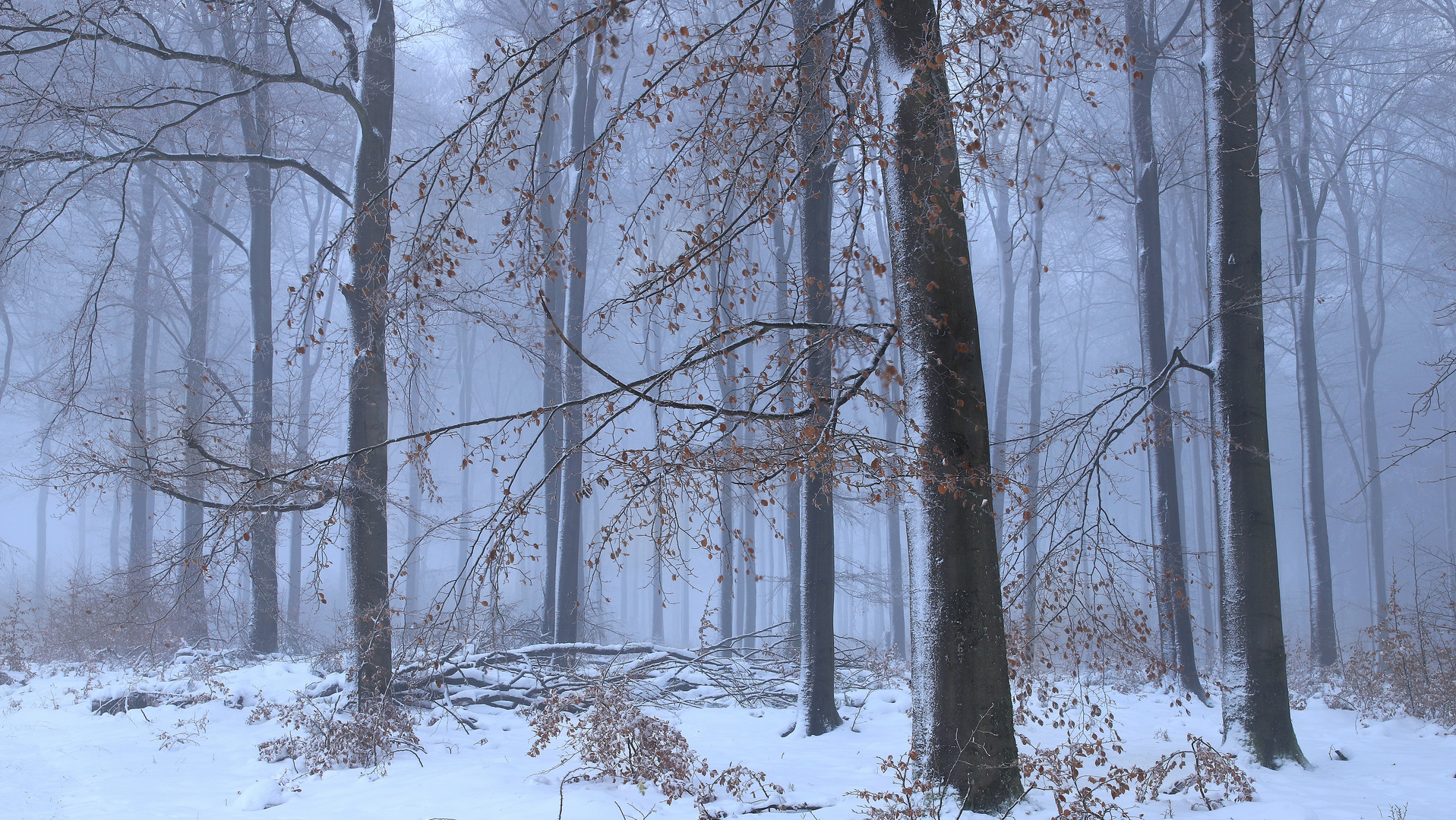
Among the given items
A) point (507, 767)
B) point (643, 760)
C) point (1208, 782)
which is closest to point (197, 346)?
point (507, 767)

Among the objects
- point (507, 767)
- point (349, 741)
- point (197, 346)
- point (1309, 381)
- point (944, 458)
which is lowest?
point (507, 767)

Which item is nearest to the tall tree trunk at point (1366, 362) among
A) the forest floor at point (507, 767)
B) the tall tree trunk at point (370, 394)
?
the forest floor at point (507, 767)

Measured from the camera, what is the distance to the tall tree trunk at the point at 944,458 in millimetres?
4676

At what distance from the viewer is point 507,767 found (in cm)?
705

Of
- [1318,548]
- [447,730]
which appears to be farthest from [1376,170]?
[447,730]

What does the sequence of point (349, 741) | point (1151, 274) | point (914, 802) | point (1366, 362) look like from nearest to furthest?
1. point (914, 802)
2. point (349, 741)
3. point (1151, 274)
4. point (1366, 362)

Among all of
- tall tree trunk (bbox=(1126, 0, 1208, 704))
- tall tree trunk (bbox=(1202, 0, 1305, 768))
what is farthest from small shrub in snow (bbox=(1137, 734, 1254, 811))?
tall tree trunk (bbox=(1126, 0, 1208, 704))

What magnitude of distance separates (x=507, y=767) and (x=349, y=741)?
64.6 inches

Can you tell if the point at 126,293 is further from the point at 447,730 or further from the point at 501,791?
the point at 501,791

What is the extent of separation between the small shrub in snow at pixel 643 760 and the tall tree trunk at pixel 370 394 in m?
2.42

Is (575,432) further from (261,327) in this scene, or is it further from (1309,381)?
(1309,381)

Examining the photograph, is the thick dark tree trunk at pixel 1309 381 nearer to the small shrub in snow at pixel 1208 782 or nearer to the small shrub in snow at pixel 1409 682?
the small shrub in snow at pixel 1409 682

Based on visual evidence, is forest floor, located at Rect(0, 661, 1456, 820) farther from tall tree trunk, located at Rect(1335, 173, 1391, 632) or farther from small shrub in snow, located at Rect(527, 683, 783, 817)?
tall tree trunk, located at Rect(1335, 173, 1391, 632)

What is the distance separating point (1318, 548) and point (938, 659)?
49.0 ft
